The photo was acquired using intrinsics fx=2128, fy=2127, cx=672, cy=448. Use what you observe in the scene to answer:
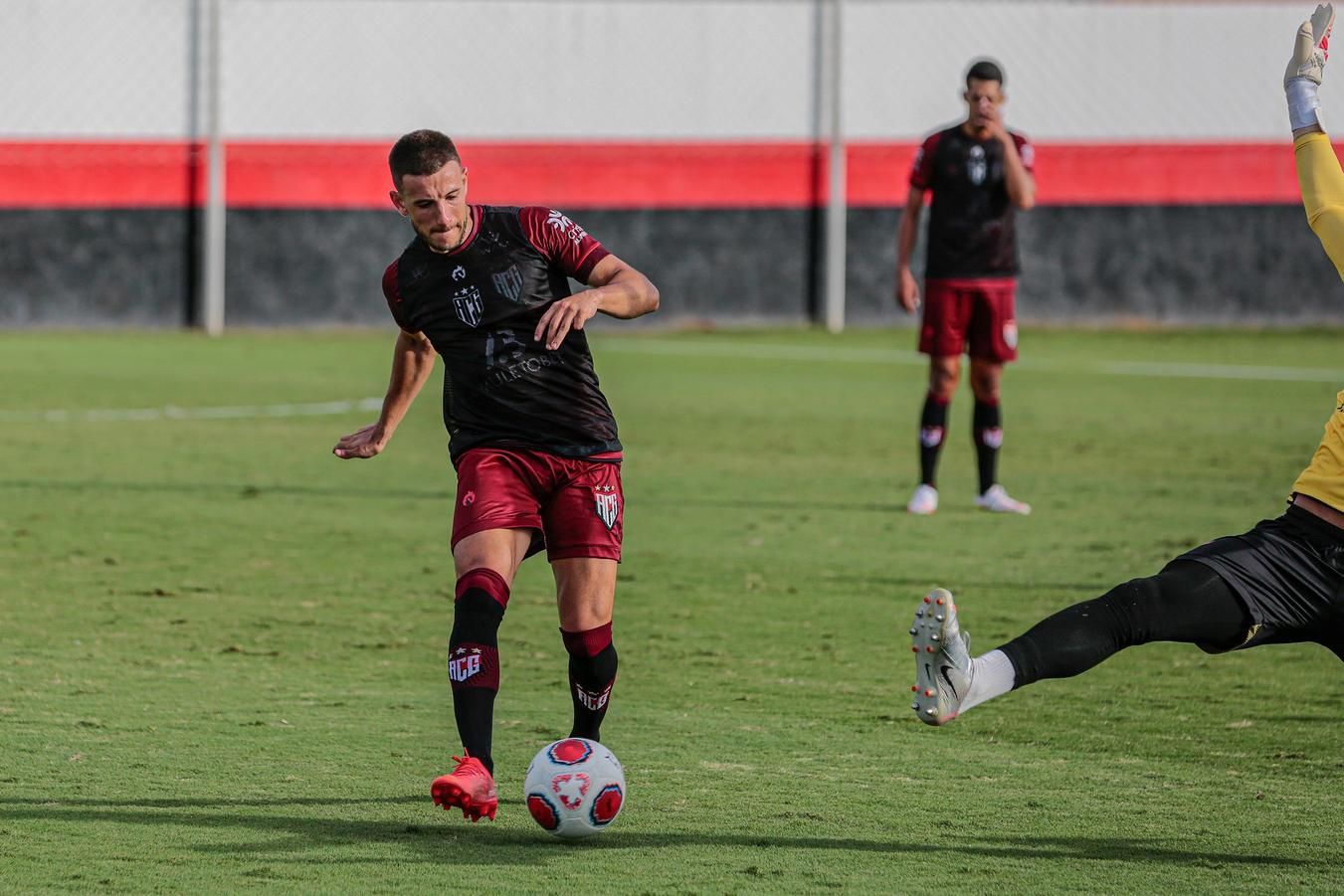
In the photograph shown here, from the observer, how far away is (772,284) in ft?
75.8

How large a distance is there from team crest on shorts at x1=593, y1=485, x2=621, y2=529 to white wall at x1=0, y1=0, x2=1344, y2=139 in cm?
1671

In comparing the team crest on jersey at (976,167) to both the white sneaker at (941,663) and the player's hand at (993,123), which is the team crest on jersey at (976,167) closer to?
the player's hand at (993,123)

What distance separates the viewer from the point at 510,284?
5453 mm

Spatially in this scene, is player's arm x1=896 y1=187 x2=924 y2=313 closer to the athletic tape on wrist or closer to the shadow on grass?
the athletic tape on wrist

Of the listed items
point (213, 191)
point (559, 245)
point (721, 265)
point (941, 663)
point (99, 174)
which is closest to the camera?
point (941, 663)

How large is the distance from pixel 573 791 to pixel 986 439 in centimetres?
635

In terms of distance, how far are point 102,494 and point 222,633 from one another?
374 cm

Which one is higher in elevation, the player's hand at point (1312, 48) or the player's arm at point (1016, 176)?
the player's arm at point (1016, 176)

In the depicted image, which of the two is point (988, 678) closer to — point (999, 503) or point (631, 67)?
point (999, 503)

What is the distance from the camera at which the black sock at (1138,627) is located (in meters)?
4.70

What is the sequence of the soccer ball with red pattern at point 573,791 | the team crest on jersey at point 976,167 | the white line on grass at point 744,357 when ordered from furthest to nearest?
the white line on grass at point 744,357, the team crest on jersey at point 976,167, the soccer ball with red pattern at point 573,791

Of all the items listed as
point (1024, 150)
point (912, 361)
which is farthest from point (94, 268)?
point (1024, 150)

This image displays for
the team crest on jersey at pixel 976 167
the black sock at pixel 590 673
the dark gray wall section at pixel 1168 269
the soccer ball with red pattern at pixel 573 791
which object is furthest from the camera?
the dark gray wall section at pixel 1168 269

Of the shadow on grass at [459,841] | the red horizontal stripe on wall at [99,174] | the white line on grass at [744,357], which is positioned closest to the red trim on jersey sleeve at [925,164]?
the white line on grass at [744,357]
